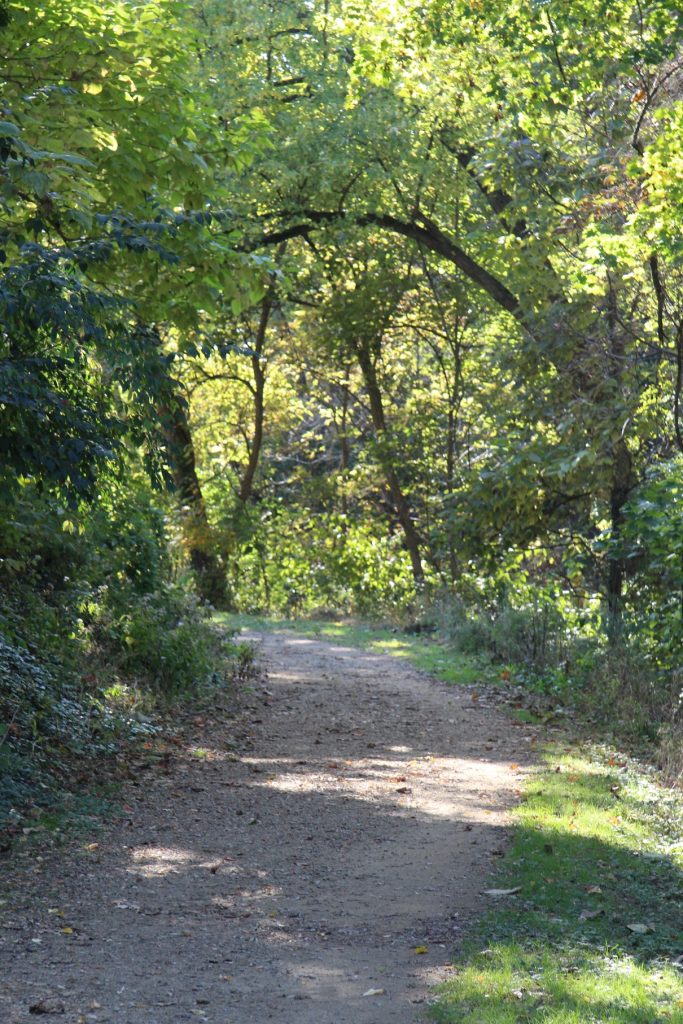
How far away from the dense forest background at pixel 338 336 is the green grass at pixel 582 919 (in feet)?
8.45

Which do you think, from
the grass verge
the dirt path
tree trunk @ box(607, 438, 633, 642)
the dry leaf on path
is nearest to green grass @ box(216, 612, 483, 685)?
tree trunk @ box(607, 438, 633, 642)

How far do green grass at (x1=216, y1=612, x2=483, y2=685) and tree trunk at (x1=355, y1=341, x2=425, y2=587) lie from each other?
10.1 feet

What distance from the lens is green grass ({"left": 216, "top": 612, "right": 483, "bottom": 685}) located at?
1523 centimetres

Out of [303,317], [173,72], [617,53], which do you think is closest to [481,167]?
[617,53]

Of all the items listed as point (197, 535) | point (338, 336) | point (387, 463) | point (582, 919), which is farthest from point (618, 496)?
point (582, 919)

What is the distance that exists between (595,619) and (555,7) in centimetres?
834

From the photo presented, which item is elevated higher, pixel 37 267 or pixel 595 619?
pixel 37 267

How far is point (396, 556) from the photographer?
26406mm

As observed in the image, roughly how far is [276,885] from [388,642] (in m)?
11.7

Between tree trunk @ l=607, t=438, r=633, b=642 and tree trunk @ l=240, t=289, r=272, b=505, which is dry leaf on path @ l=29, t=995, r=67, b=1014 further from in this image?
tree trunk @ l=240, t=289, r=272, b=505

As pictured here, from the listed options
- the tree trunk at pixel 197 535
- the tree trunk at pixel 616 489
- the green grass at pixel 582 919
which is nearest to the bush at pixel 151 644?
the green grass at pixel 582 919

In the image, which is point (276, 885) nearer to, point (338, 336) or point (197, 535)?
point (197, 535)

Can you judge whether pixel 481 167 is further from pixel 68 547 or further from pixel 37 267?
pixel 37 267

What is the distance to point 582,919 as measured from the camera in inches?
248
